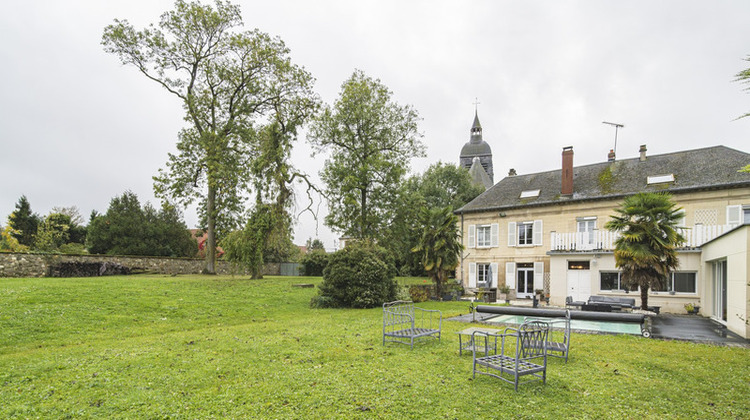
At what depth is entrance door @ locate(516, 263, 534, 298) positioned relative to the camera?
1010 inches

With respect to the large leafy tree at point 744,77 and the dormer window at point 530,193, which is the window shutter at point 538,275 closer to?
the dormer window at point 530,193

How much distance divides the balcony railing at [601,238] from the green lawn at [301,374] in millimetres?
11726

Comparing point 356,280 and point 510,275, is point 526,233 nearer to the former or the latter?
point 510,275

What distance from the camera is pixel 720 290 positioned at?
48.2 ft

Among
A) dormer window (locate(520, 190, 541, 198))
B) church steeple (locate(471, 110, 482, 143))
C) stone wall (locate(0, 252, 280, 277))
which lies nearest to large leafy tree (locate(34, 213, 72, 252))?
stone wall (locate(0, 252, 280, 277))

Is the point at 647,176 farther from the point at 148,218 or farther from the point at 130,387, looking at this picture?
the point at 148,218

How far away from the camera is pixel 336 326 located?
463 inches

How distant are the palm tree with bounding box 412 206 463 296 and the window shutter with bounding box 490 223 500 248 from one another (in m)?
5.83

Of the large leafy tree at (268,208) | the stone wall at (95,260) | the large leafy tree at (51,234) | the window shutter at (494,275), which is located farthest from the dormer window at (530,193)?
the large leafy tree at (51,234)

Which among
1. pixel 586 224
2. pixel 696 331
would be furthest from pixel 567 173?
pixel 696 331

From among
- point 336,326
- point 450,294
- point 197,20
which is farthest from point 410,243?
point 336,326

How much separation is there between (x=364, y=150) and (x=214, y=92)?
1159 cm

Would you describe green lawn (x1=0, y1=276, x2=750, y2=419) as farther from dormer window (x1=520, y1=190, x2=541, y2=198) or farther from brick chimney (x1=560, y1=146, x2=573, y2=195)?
dormer window (x1=520, y1=190, x2=541, y2=198)

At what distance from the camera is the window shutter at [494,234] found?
2747cm
